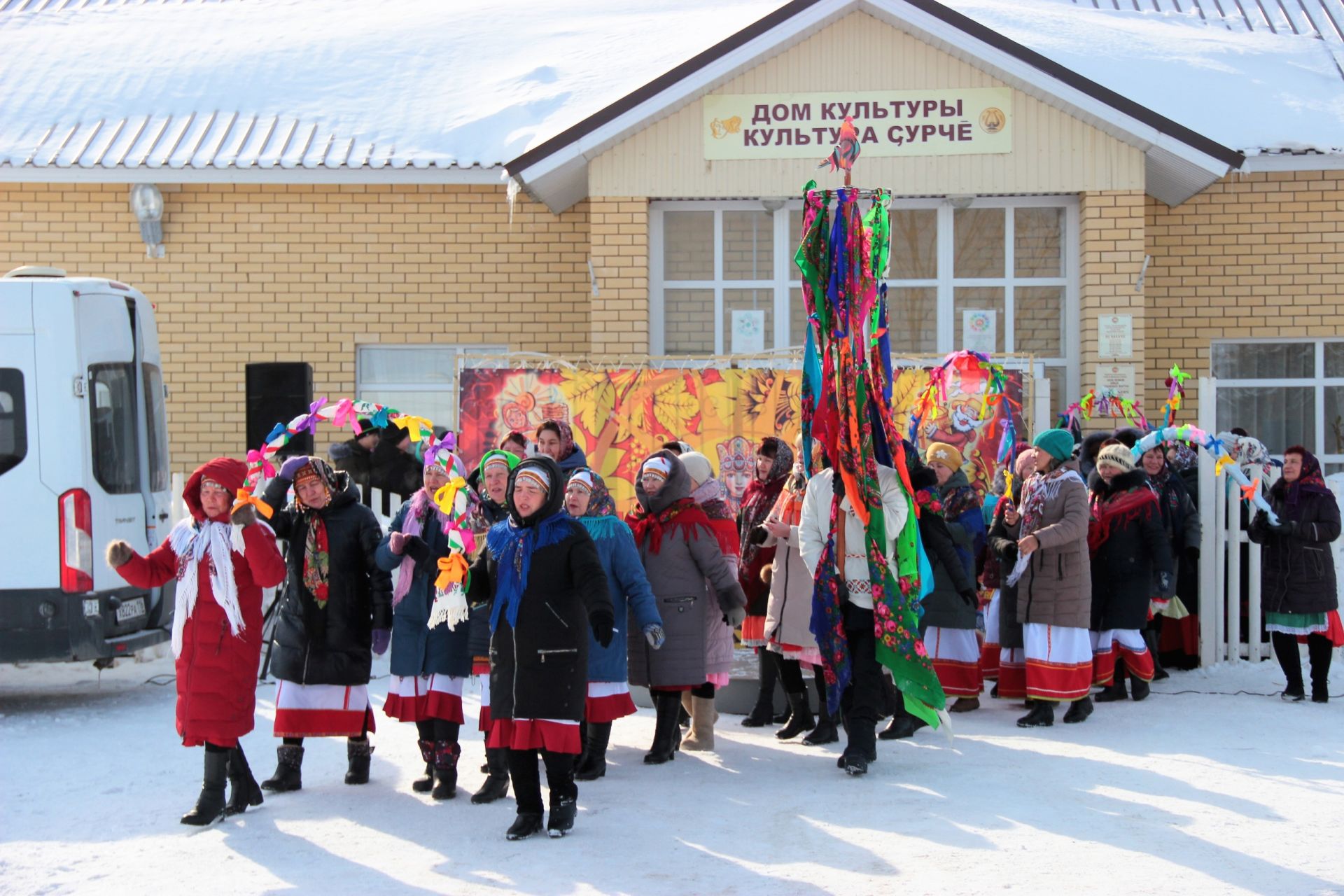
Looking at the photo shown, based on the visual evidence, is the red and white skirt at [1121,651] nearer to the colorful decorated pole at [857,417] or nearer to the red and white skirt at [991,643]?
the red and white skirt at [991,643]

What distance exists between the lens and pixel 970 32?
11.1 metres

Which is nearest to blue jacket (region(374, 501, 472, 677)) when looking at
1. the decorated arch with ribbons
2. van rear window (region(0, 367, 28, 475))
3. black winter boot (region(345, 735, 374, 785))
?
black winter boot (region(345, 735, 374, 785))

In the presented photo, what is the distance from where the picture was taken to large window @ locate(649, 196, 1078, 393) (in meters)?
11.9

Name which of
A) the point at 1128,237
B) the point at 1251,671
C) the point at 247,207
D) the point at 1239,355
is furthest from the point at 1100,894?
the point at 247,207

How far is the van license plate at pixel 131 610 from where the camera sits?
8570 millimetres

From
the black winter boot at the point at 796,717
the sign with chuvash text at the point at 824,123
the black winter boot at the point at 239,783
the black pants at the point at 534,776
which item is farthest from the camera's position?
the sign with chuvash text at the point at 824,123

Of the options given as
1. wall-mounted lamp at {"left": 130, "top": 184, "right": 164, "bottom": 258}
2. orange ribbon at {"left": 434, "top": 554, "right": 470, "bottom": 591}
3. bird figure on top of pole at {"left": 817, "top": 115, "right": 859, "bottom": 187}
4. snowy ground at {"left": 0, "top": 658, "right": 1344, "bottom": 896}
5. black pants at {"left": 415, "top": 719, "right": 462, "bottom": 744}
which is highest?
wall-mounted lamp at {"left": 130, "top": 184, "right": 164, "bottom": 258}

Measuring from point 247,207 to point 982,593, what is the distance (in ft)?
25.6

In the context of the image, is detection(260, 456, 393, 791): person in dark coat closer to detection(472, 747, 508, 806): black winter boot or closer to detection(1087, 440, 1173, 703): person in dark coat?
detection(472, 747, 508, 806): black winter boot

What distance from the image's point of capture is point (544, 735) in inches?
214

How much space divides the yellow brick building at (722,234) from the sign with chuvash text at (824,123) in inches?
1.4

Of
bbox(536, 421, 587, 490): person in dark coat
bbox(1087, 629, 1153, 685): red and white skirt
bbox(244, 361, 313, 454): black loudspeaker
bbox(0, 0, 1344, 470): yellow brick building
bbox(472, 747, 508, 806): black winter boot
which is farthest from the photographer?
bbox(0, 0, 1344, 470): yellow brick building

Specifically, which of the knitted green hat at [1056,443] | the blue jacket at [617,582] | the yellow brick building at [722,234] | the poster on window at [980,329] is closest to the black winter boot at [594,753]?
the blue jacket at [617,582]

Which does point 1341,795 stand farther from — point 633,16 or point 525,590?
point 633,16
